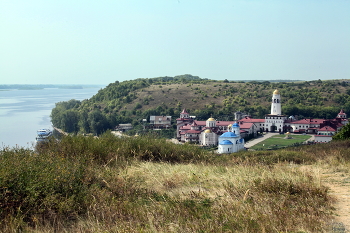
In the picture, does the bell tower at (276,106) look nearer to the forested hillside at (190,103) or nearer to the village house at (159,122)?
the forested hillside at (190,103)

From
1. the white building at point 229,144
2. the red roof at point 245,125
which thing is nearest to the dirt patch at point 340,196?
the white building at point 229,144

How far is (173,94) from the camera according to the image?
186 ft

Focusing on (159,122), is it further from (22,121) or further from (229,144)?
(229,144)

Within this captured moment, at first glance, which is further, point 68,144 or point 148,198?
point 68,144

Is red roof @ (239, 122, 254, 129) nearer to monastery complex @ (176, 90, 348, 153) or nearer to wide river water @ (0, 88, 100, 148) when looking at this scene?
monastery complex @ (176, 90, 348, 153)

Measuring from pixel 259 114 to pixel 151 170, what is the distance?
140ft

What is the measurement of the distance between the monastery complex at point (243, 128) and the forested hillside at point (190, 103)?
4.91 meters

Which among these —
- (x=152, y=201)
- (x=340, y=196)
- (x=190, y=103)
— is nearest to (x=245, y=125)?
(x=190, y=103)

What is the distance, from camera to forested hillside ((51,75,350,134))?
4088 cm

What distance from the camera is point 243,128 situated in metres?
36.9

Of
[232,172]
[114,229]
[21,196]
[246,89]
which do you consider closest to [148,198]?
[114,229]

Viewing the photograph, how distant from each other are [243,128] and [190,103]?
16.6 metres

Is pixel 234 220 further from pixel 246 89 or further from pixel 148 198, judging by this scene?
pixel 246 89

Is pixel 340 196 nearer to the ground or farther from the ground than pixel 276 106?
farther from the ground
